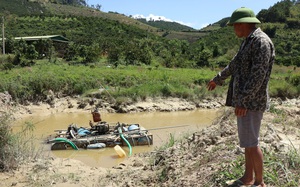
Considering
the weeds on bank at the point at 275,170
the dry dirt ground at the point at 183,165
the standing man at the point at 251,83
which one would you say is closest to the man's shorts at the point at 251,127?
the standing man at the point at 251,83

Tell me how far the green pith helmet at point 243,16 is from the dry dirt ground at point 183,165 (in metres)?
1.81

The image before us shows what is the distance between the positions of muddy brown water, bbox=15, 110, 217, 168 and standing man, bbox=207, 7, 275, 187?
5.79m

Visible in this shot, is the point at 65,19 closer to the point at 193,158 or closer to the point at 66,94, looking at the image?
the point at 66,94

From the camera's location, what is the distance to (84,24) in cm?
5194

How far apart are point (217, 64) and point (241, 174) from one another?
3060 cm

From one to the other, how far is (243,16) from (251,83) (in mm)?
727

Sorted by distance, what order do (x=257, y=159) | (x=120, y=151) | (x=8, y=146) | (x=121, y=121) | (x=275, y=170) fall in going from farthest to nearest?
1. (x=121, y=121)
2. (x=120, y=151)
3. (x=8, y=146)
4. (x=275, y=170)
5. (x=257, y=159)

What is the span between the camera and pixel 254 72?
3217mm

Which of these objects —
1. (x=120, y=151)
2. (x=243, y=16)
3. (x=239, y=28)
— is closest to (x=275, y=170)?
(x=239, y=28)

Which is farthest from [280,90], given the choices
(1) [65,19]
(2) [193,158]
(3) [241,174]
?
(1) [65,19]

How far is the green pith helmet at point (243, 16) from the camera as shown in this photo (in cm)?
341

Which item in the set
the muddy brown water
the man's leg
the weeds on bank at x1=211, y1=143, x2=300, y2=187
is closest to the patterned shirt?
the man's leg

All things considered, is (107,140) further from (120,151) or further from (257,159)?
(257,159)

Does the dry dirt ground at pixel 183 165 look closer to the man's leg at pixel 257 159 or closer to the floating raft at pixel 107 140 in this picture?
the man's leg at pixel 257 159
